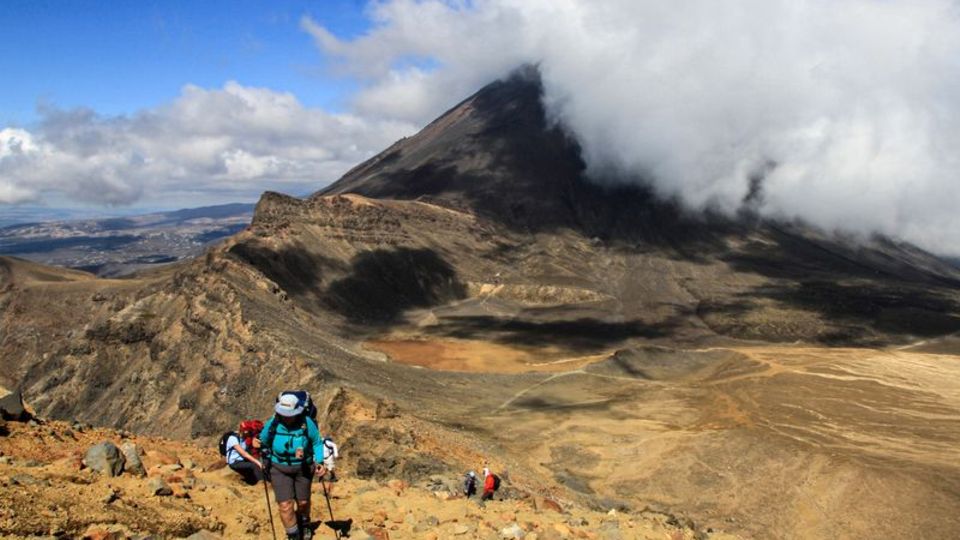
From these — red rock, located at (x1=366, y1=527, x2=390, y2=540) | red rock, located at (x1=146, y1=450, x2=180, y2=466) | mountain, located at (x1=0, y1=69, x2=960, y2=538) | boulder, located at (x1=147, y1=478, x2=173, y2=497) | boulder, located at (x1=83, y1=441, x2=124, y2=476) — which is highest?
boulder, located at (x1=83, y1=441, x2=124, y2=476)

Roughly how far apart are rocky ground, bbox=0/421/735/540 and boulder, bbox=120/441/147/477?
0.02 meters

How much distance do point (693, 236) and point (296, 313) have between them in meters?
90.0

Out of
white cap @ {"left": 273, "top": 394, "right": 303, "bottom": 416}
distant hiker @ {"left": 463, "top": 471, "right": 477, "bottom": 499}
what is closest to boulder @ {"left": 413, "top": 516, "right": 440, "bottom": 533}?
white cap @ {"left": 273, "top": 394, "right": 303, "bottom": 416}

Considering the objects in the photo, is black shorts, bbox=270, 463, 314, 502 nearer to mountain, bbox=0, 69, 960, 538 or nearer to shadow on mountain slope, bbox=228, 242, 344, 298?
mountain, bbox=0, 69, 960, 538

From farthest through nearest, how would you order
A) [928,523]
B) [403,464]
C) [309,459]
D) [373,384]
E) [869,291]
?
[869,291]
[373,384]
[928,523]
[403,464]
[309,459]

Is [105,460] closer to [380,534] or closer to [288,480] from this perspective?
[288,480]

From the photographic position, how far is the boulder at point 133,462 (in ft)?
36.2

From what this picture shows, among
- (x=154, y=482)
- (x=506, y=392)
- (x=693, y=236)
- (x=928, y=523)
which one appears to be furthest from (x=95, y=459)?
(x=693, y=236)

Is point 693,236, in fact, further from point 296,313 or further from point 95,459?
point 95,459

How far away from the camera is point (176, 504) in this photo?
990cm

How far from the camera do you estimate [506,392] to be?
178ft

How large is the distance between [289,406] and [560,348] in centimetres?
6737

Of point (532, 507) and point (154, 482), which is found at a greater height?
point (154, 482)

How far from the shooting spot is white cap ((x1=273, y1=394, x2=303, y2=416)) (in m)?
9.12
